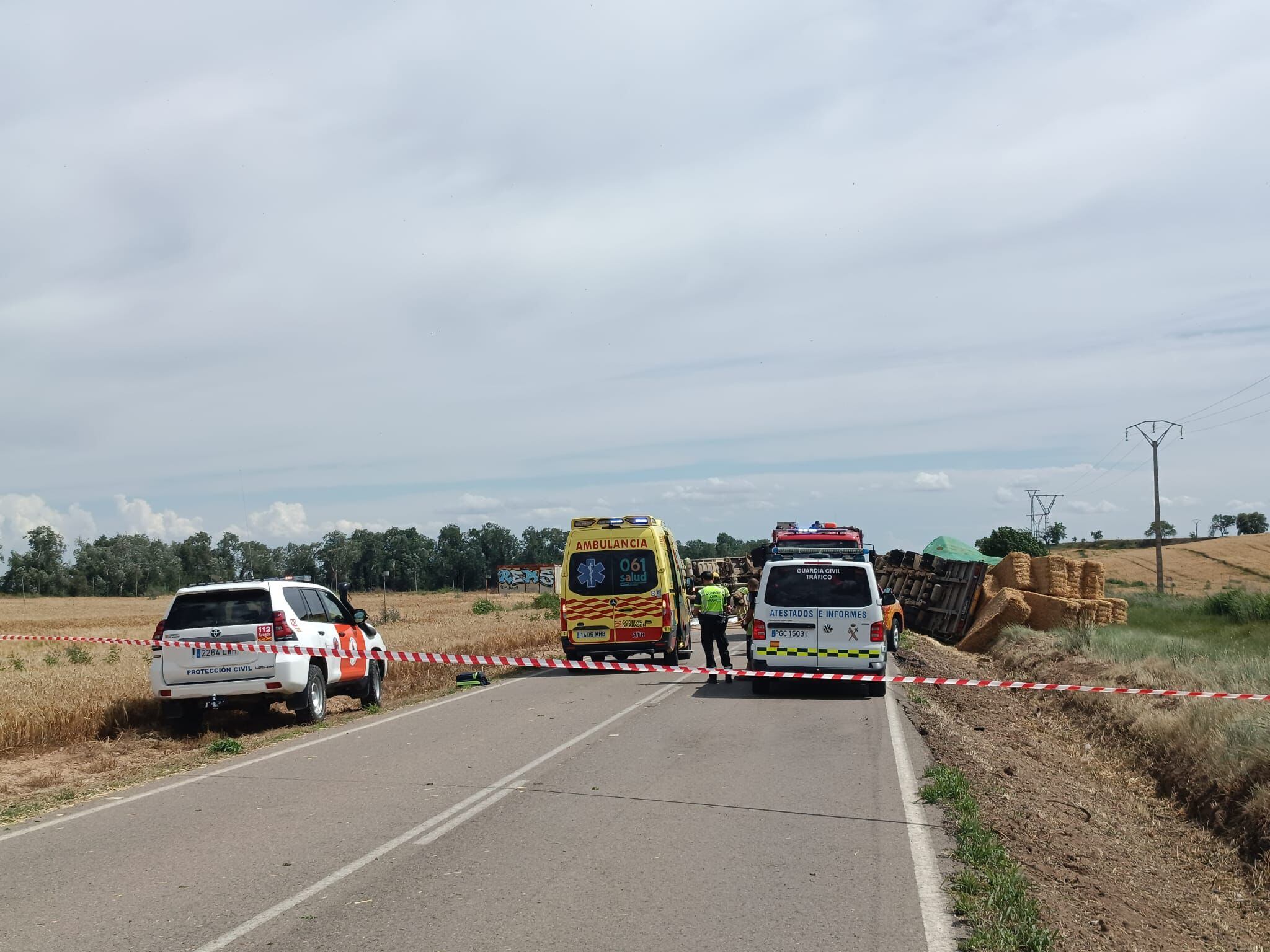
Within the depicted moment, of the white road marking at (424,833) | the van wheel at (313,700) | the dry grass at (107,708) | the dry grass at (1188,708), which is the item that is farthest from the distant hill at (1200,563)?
the white road marking at (424,833)

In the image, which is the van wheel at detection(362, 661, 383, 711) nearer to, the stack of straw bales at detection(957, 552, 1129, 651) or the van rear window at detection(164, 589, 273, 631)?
the van rear window at detection(164, 589, 273, 631)

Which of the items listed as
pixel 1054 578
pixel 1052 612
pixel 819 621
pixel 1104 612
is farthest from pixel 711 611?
pixel 1104 612

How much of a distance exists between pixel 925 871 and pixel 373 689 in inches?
436

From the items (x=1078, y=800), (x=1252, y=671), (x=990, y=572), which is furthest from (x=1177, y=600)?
(x=1078, y=800)

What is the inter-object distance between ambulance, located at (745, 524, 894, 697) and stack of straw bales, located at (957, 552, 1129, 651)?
13.6 metres

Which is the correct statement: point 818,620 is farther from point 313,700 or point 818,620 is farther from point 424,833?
point 424,833

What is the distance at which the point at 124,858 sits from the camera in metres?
7.18

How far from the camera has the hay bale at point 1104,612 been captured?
29.2 metres

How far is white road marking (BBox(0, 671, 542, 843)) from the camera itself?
8336 mm

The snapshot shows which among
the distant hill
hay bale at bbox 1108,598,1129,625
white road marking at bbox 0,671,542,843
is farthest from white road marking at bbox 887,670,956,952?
the distant hill

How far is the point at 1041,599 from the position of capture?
29.0 metres

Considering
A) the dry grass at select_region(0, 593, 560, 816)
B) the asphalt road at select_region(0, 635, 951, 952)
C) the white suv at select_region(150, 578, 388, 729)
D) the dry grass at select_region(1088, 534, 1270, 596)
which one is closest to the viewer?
the asphalt road at select_region(0, 635, 951, 952)

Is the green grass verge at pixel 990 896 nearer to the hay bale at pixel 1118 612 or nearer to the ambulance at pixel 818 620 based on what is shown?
the ambulance at pixel 818 620

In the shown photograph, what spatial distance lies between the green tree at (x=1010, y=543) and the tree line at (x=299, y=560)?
33.8m
